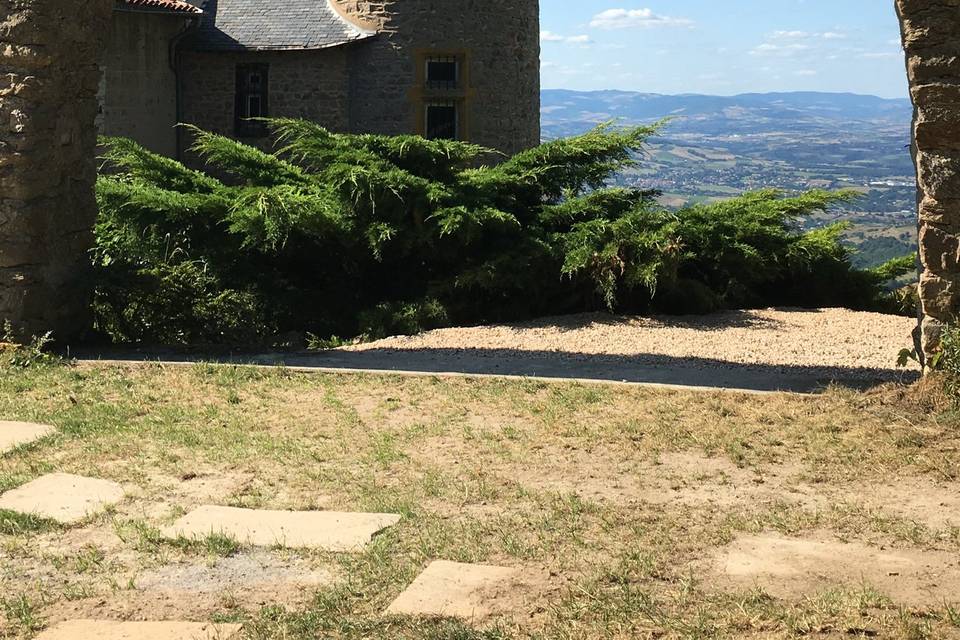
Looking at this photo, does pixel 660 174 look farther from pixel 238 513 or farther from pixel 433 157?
pixel 238 513

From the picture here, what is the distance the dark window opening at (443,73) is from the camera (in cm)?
1992

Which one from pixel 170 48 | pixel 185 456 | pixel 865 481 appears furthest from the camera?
pixel 170 48

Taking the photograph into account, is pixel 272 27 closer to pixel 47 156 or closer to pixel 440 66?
pixel 440 66

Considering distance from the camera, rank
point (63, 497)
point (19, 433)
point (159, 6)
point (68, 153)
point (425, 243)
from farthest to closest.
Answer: point (159, 6)
point (425, 243)
point (68, 153)
point (19, 433)
point (63, 497)

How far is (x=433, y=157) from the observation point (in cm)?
1134

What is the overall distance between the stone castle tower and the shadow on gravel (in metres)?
11.4

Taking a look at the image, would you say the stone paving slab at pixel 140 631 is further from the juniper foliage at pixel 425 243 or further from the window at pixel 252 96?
the window at pixel 252 96

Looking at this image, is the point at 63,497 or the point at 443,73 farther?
the point at 443,73

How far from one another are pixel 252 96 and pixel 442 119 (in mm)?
3437

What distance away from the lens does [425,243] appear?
35.6ft

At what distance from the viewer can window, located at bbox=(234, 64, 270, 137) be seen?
66.6 feet

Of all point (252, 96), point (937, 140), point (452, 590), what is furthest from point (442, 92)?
point (452, 590)

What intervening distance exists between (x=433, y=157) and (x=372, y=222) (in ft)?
3.54

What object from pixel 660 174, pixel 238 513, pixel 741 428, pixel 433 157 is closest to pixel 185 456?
pixel 238 513
